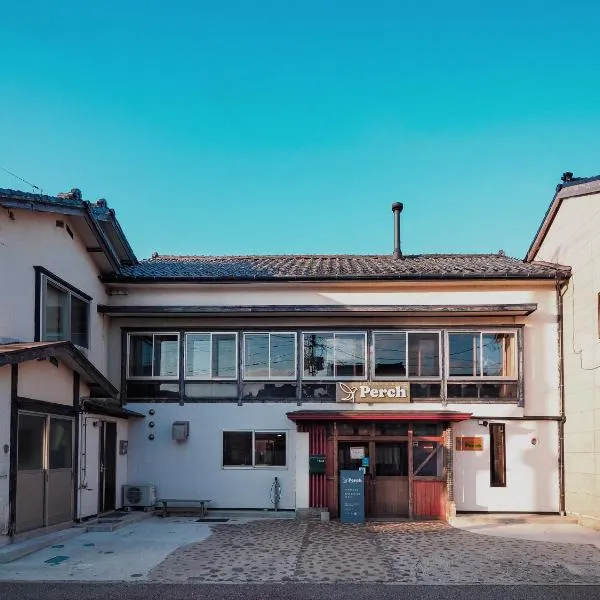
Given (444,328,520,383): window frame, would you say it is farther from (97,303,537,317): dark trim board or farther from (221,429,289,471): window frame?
(221,429,289,471): window frame

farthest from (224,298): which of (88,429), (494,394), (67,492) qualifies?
(494,394)

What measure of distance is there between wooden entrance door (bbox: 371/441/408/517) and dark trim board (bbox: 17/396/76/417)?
6313 mm

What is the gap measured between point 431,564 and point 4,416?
6692 mm

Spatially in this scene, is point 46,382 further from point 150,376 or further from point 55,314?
point 150,376

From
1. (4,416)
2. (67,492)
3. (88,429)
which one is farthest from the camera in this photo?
(88,429)

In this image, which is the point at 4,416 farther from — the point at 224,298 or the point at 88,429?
the point at 224,298

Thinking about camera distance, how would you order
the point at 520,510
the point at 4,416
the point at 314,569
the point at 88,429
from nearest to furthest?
the point at 314,569, the point at 4,416, the point at 88,429, the point at 520,510

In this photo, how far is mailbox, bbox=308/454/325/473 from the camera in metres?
14.8

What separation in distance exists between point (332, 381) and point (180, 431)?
355cm

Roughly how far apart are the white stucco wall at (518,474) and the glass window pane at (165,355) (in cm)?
663

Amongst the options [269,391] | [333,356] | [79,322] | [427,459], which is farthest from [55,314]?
[427,459]

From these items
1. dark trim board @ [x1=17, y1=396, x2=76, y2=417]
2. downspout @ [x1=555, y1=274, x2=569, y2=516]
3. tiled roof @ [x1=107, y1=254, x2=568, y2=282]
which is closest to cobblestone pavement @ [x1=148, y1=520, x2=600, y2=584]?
downspout @ [x1=555, y1=274, x2=569, y2=516]

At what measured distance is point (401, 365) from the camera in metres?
15.4

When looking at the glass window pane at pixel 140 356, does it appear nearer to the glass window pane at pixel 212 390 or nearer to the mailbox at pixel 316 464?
the glass window pane at pixel 212 390
